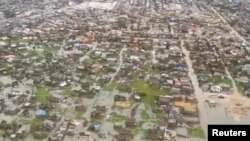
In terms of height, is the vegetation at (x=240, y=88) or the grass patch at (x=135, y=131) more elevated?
the grass patch at (x=135, y=131)

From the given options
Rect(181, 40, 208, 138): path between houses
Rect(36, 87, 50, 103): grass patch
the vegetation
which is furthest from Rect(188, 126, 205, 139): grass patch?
Rect(36, 87, 50, 103): grass patch

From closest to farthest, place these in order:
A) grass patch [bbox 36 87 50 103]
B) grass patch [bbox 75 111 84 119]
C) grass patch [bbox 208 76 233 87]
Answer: grass patch [bbox 75 111 84 119]
grass patch [bbox 36 87 50 103]
grass patch [bbox 208 76 233 87]

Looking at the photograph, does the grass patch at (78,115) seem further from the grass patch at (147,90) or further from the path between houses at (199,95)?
the path between houses at (199,95)

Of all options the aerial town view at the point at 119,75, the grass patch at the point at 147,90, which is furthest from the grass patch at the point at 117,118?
the grass patch at the point at 147,90

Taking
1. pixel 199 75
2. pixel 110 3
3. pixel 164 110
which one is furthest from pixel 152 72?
pixel 110 3

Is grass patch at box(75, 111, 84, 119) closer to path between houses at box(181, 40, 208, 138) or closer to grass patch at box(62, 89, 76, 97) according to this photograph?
grass patch at box(62, 89, 76, 97)

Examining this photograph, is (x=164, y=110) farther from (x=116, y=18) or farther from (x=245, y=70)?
(x=116, y=18)
